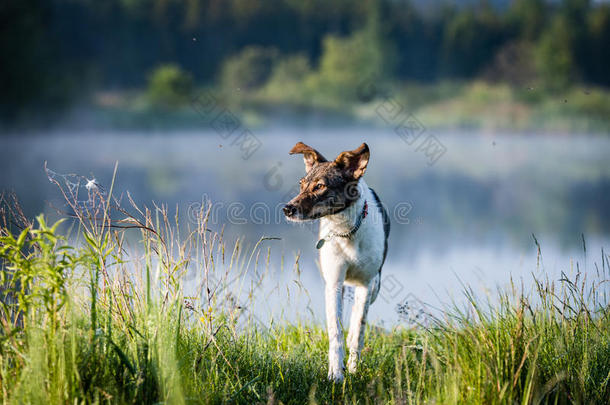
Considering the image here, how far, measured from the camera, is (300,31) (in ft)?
92.3

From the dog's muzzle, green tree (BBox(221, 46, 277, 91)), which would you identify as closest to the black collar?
the dog's muzzle

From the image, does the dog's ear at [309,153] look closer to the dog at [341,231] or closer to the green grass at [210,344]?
the dog at [341,231]

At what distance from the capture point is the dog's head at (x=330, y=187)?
3.93m

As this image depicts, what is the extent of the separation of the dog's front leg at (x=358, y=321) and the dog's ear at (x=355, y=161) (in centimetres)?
88

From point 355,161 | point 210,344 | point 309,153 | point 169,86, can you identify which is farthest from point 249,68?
point 210,344

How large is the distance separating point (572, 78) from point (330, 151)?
12.8 metres

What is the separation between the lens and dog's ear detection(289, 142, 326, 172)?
4.32m

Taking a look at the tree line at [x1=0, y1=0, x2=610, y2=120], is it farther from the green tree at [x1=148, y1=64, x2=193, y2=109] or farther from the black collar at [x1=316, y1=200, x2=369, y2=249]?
the black collar at [x1=316, y1=200, x2=369, y2=249]

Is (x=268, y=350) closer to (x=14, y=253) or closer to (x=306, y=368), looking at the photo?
(x=306, y=368)

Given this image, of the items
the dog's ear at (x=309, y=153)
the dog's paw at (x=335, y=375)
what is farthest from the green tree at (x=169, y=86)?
the dog's paw at (x=335, y=375)

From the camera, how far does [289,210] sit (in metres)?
3.84

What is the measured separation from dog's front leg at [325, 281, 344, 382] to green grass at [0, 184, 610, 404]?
113 mm

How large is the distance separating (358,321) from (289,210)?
109 centimetres

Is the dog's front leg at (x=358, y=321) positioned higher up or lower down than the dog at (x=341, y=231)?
lower down
